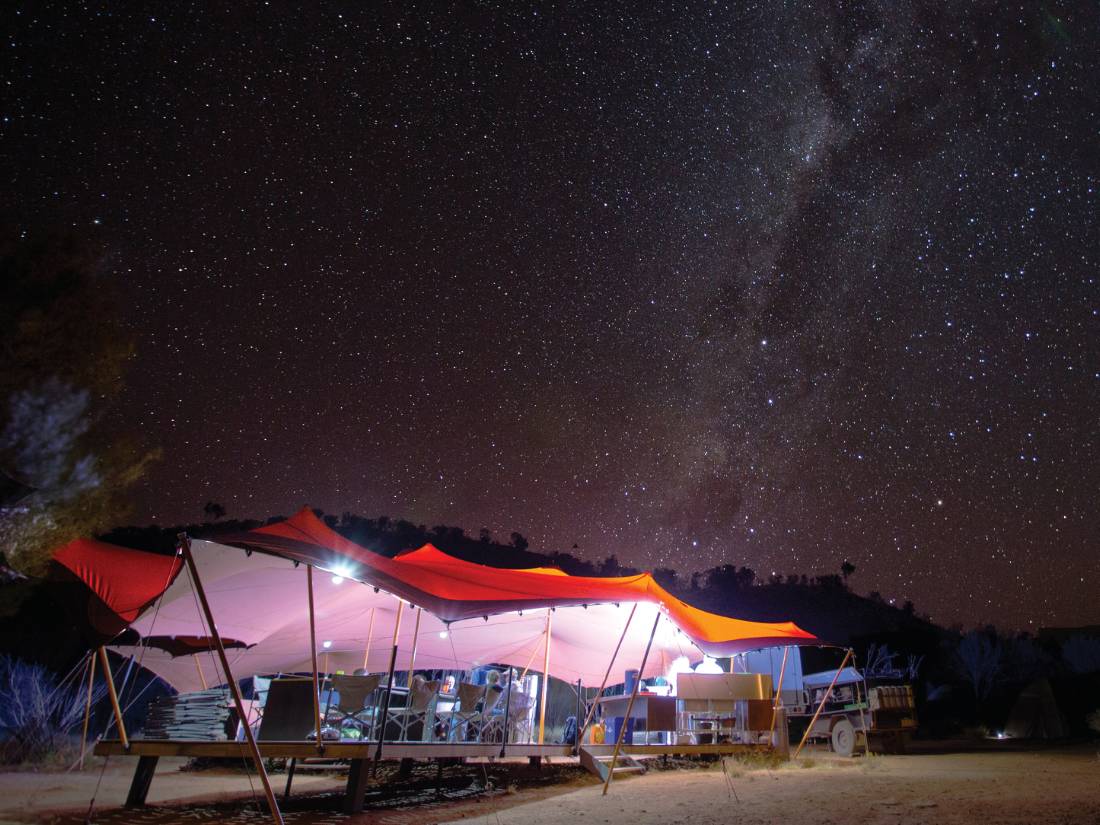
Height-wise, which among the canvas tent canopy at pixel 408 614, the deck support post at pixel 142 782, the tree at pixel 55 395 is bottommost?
the deck support post at pixel 142 782

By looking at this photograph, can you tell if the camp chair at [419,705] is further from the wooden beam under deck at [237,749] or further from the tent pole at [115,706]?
the tent pole at [115,706]

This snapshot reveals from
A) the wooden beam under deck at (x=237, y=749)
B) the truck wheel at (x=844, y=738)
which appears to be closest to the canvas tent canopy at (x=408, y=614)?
the wooden beam under deck at (x=237, y=749)

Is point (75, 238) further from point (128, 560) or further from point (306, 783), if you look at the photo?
point (306, 783)

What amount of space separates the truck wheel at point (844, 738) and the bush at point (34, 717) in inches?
544

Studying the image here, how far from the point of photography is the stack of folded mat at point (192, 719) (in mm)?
7832

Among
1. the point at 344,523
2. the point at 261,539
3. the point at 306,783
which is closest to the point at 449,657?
the point at 306,783

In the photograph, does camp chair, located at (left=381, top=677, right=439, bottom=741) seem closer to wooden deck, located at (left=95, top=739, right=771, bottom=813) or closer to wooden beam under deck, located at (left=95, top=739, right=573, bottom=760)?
wooden deck, located at (left=95, top=739, right=771, bottom=813)

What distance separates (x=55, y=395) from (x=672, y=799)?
12879mm

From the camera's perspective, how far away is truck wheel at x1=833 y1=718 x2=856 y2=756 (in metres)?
13.2

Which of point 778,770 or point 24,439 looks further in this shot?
point 24,439

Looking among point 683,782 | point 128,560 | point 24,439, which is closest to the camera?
point 128,560

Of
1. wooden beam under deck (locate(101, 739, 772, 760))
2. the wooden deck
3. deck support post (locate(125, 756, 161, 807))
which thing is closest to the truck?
wooden beam under deck (locate(101, 739, 772, 760))

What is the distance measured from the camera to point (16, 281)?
12.8 metres

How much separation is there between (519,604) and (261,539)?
9.75 ft
